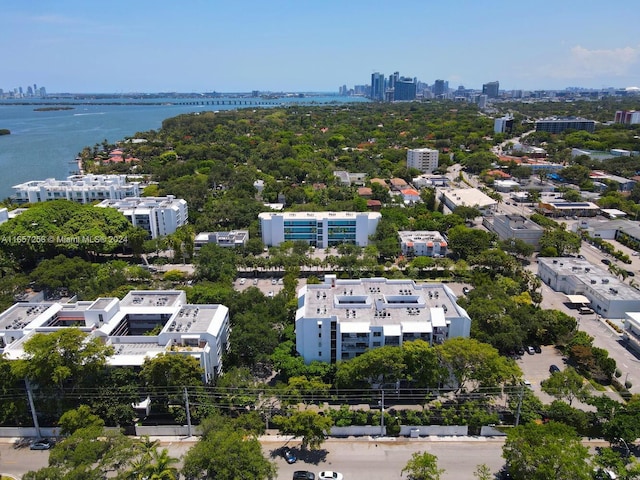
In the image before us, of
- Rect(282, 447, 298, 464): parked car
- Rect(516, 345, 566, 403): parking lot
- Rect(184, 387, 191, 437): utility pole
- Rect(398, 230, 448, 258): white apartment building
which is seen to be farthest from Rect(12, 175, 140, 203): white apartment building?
Rect(516, 345, 566, 403): parking lot

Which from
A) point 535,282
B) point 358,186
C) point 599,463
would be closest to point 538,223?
point 535,282

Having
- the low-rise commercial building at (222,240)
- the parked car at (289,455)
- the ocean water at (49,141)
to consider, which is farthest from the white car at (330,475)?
the ocean water at (49,141)

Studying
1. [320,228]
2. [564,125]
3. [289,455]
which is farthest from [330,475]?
[564,125]

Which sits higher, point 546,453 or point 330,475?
point 546,453

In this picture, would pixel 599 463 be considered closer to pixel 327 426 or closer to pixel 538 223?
pixel 327 426

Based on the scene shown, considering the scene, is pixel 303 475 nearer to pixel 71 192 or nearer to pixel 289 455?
pixel 289 455

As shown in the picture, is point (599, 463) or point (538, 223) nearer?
point (599, 463)

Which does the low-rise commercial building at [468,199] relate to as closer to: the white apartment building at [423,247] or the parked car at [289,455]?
the white apartment building at [423,247]
